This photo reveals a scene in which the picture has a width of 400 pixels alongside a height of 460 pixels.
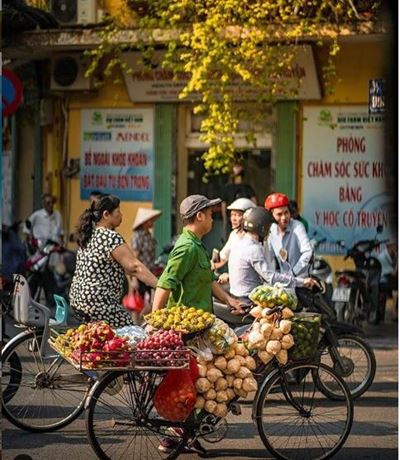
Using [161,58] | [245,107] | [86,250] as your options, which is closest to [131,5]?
[161,58]

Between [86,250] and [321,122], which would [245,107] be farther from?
[86,250]

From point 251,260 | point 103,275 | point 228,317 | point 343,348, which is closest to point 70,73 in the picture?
point 343,348

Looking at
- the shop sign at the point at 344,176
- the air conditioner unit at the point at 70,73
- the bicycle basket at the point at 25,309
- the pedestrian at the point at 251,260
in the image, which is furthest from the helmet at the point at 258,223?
the air conditioner unit at the point at 70,73

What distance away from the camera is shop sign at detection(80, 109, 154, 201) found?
2023cm

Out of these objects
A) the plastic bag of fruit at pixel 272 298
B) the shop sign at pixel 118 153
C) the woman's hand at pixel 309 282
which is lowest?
the woman's hand at pixel 309 282

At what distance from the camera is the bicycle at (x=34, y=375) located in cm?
817

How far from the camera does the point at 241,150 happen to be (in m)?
18.9

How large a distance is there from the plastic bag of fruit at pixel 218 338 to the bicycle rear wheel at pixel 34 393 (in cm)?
131

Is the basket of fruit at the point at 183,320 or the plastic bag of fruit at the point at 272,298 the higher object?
the plastic bag of fruit at the point at 272,298

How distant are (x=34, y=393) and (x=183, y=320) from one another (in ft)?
5.75

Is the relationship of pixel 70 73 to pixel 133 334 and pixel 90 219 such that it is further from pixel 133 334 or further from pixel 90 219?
pixel 133 334

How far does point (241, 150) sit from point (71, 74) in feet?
11.3

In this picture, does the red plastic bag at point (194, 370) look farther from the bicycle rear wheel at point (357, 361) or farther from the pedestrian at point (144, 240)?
the pedestrian at point (144, 240)

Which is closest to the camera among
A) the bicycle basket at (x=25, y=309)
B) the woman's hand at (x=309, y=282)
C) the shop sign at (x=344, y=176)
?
the bicycle basket at (x=25, y=309)
